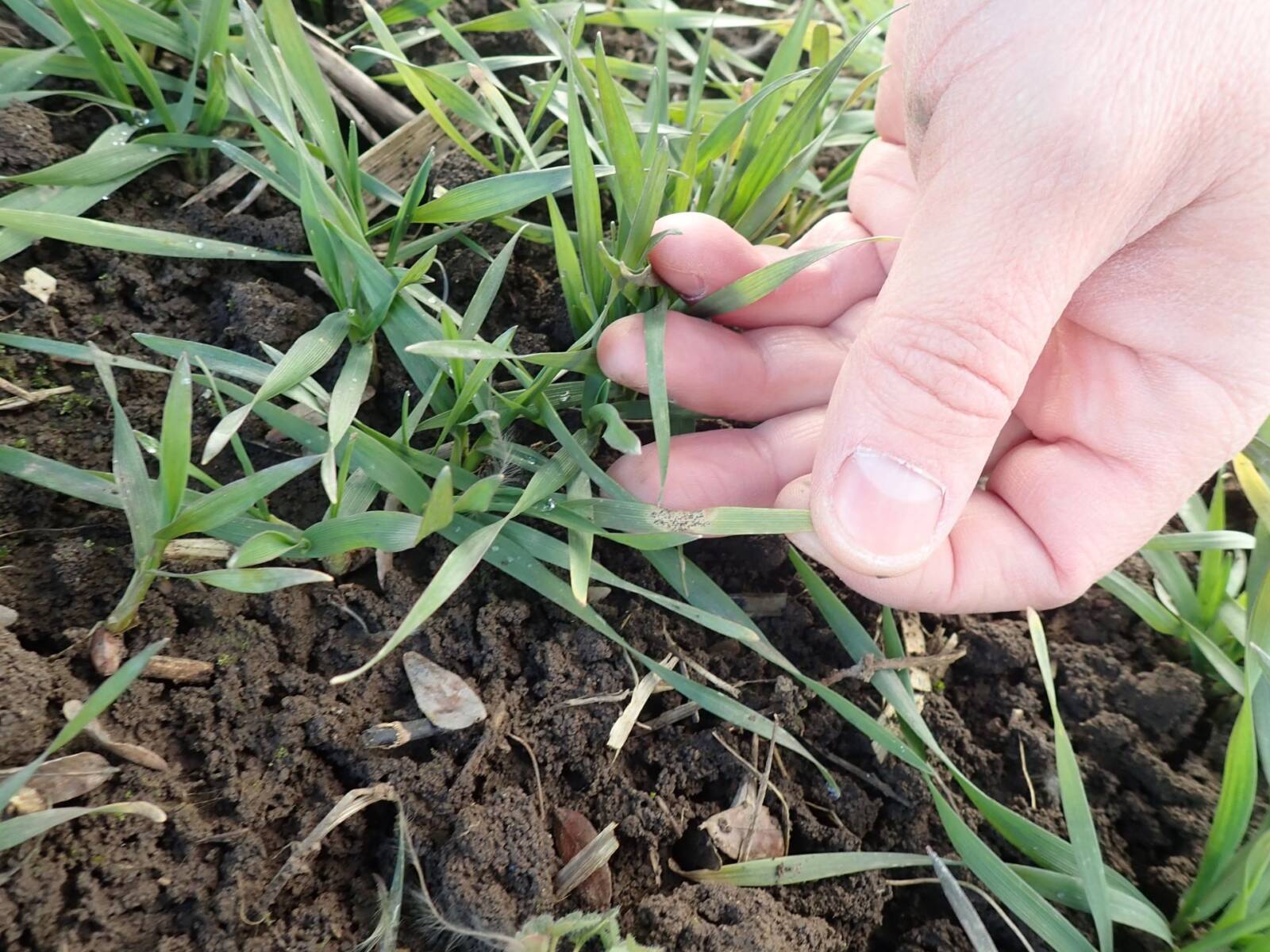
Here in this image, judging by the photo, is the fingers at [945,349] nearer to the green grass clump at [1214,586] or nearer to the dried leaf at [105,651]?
the green grass clump at [1214,586]

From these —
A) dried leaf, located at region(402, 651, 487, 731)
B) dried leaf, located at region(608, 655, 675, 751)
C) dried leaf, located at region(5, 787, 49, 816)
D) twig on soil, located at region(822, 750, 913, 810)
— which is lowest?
twig on soil, located at region(822, 750, 913, 810)

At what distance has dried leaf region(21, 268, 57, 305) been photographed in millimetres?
1151

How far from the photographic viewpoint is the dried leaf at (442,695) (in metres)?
1.03

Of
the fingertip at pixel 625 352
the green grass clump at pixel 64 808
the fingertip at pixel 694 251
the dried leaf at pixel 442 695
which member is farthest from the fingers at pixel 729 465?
the green grass clump at pixel 64 808

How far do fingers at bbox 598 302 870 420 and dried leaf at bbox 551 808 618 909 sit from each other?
54 cm

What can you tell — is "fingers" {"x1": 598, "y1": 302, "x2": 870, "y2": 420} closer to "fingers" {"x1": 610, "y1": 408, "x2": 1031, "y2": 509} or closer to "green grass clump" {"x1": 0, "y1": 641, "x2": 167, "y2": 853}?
"fingers" {"x1": 610, "y1": 408, "x2": 1031, "y2": 509}

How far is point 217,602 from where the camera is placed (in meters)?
1.02

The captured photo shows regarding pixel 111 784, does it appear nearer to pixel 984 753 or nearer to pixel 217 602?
pixel 217 602

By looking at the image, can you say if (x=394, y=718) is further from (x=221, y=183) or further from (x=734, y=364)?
(x=221, y=183)

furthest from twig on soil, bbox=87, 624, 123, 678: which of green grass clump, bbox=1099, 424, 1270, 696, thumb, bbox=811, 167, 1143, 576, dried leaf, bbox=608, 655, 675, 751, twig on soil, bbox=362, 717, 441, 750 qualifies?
green grass clump, bbox=1099, 424, 1270, 696

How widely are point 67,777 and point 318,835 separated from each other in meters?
0.26

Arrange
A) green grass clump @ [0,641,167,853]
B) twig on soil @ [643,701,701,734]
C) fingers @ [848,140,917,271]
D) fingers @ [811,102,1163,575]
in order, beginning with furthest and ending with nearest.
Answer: fingers @ [848,140,917,271], twig on soil @ [643,701,701,734], fingers @ [811,102,1163,575], green grass clump @ [0,641,167,853]

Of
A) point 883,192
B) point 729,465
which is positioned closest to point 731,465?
point 729,465

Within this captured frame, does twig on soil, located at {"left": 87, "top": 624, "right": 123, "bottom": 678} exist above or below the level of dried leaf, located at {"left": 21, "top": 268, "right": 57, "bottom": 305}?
below
